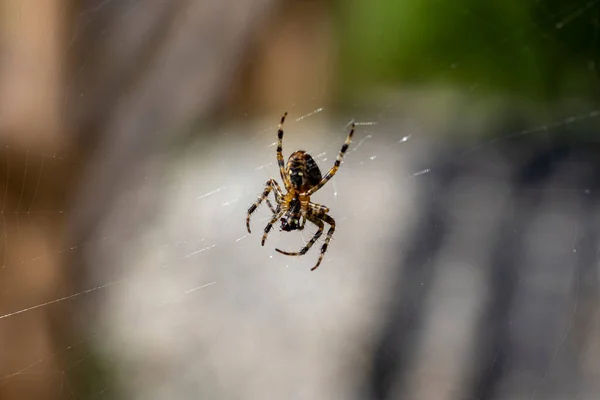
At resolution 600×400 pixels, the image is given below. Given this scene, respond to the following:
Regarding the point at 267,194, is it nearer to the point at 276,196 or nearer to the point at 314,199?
the point at 276,196

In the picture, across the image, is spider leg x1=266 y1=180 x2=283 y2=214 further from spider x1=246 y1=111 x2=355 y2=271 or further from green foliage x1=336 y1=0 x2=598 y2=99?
green foliage x1=336 y1=0 x2=598 y2=99

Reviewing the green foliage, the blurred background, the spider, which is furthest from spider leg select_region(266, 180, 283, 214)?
the green foliage

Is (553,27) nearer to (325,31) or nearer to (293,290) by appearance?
(325,31)

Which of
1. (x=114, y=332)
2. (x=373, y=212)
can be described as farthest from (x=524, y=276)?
(x=114, y=332)

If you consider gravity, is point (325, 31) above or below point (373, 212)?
above

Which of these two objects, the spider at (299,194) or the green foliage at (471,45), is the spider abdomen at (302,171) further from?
the green foliage at (471,45)

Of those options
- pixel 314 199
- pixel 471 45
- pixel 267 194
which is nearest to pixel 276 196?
pixel 267 194

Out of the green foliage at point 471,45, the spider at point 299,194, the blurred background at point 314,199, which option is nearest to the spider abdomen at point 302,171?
the spider at point 299,194
